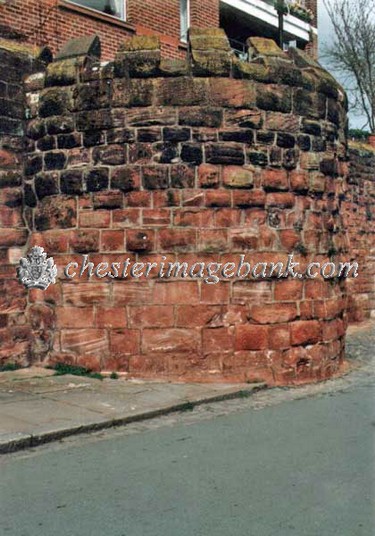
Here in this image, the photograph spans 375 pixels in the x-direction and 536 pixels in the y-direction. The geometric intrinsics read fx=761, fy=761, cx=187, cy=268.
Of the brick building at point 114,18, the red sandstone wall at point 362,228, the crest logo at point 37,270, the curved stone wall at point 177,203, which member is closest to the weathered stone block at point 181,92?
the curved stone wall at point 177,203

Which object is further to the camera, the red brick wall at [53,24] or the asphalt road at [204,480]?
the red brick wall at [53,24]

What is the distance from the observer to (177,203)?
9898mm

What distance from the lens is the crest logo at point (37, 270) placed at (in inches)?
409

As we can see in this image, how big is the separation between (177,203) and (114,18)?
349 inches

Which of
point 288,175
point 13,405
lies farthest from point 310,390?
point 13,405

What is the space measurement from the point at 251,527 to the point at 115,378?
213 inches

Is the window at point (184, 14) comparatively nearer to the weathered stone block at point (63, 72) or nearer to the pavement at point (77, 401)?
the weathered stone block at point (63, 72)

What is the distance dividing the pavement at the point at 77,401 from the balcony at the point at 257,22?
16767 millimetres

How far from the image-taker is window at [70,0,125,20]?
16.7 m

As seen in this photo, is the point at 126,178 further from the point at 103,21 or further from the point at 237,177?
the point at 103,21

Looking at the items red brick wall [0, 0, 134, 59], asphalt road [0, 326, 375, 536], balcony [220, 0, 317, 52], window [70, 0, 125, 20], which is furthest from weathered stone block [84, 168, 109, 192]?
balcony [220, 0, 317, 52]

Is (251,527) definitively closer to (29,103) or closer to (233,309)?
(233,309)

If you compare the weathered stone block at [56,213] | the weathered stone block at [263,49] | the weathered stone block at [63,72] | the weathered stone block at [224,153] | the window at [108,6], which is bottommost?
the weathered stone block at [56,213]

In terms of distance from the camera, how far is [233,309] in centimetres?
1002
